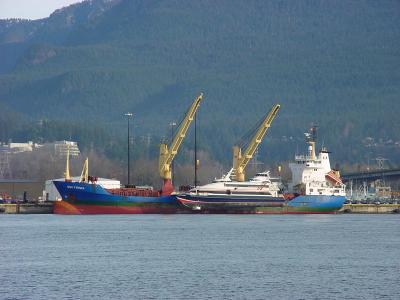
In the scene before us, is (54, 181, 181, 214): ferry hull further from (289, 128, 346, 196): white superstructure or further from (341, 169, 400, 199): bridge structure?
(341, 169, 400, 199): bridge structure

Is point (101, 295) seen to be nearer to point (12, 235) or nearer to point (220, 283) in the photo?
point (220, 283)

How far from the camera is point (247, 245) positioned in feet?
261

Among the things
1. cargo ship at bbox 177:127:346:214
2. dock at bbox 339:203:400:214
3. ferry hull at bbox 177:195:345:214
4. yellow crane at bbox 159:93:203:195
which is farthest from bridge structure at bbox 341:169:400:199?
yellow crane at bbox 159:93:203:195

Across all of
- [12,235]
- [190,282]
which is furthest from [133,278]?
[12,235]

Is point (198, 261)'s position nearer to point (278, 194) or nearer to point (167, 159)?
point (278, 194)

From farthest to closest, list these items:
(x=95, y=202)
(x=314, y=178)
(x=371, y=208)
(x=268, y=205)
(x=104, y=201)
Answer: (x=371, y=208)
(x=314, y=178)
(x=268, y=205)
(x=104, y=201)
(x=95, y=202)

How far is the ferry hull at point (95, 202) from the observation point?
123625 mm

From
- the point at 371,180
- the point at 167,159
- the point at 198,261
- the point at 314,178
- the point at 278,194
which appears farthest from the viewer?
the point at 371,180

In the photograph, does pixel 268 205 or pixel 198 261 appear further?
pixel 268 205

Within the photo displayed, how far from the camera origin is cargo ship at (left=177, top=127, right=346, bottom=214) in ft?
415

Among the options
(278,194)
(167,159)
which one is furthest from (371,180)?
(167,159)

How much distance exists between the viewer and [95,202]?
406ft

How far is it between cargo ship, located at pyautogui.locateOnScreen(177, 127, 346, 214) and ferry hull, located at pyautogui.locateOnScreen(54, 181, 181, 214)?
3.15 metres

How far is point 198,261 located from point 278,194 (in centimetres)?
6146
